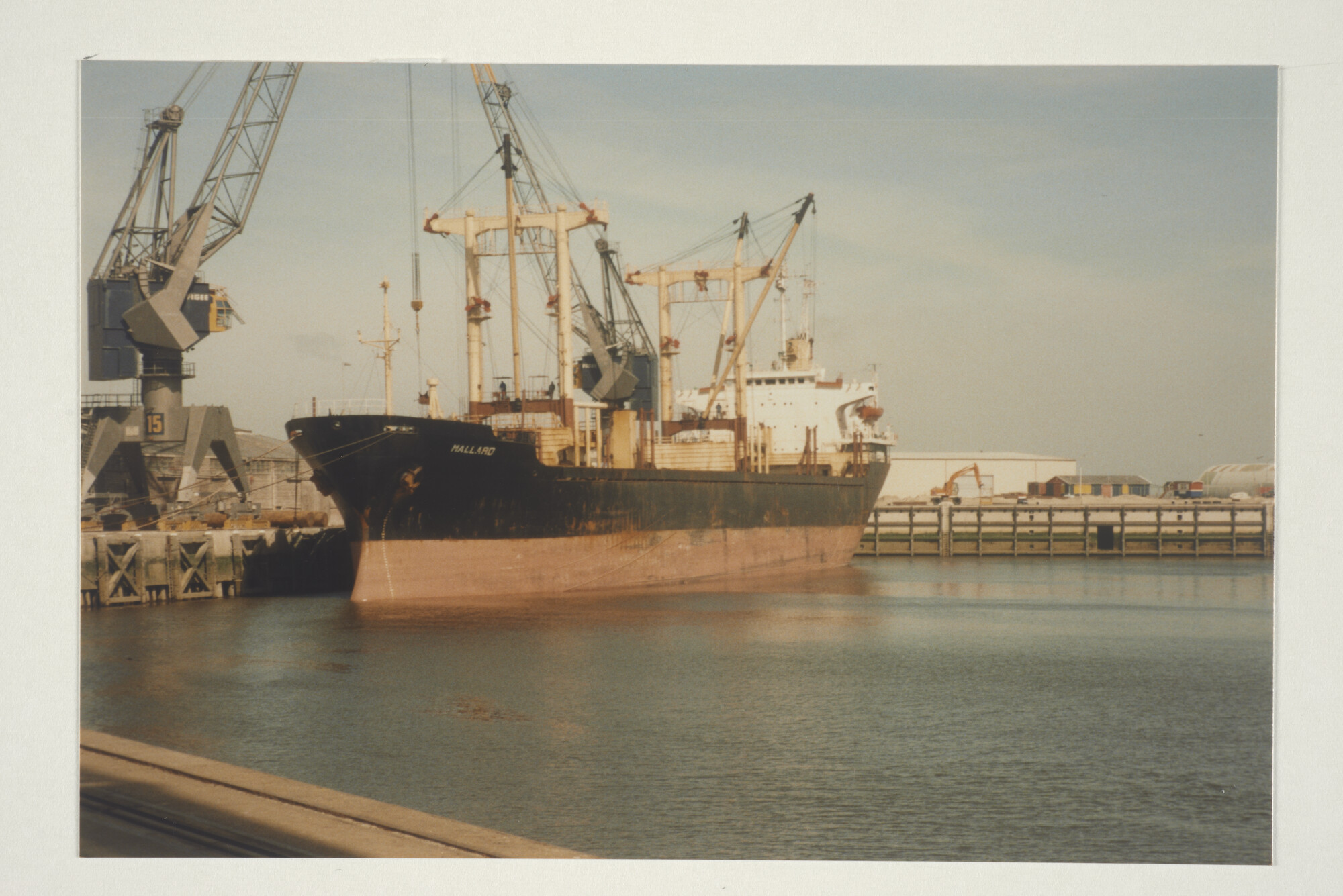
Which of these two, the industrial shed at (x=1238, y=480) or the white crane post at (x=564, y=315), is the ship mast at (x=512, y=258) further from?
the industrial shed at (x=1238, y=480)

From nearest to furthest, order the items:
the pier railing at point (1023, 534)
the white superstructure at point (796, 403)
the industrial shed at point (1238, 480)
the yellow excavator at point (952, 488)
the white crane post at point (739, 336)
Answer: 1. the industrial shed at point (1238, 480)
2. the white crane post at point (739, 336)
3. the yellow excavator at point (952, 488)
4. the white superstructure at point (796, 403)
5. the pier railing at point (1023, 534)

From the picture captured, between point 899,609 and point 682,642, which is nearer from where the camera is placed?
point 682,642

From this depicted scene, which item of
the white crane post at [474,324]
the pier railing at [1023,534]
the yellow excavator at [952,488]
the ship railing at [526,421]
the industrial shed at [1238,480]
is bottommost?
the pier railing at [1023,534]

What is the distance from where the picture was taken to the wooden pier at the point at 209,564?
54.3 feet

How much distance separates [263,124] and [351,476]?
228 inches

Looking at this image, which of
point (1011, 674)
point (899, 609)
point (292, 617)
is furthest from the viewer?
point (899, 609)

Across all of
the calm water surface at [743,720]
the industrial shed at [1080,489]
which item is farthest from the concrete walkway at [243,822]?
the industrial shed at [1080,489]

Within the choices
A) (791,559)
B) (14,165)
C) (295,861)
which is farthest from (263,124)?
(791,559)

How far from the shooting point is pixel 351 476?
→ 1552 centimetres

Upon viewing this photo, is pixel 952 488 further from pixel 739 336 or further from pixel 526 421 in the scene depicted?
pixel 526 421

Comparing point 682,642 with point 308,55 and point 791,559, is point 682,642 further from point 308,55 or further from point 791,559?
point 791,559

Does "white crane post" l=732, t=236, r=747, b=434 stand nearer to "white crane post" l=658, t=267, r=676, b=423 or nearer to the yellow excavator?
"white crane post" l=658, t=267, r=676, b=423

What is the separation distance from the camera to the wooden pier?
16.6 meters

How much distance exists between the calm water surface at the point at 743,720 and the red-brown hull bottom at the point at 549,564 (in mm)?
731
